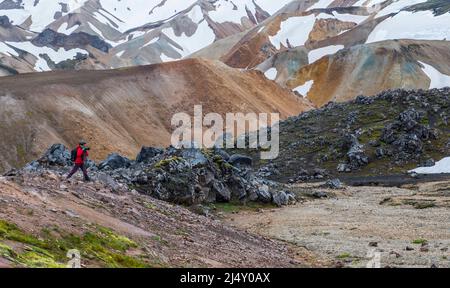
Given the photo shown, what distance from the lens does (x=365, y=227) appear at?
123 feet

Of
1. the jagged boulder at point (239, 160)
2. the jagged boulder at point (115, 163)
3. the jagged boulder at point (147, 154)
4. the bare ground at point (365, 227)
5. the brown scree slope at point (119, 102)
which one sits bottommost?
the bare ground at point (365, 227)

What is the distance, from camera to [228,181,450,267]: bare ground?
27438mm

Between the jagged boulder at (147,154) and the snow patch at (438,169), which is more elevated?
the jagged boulder at (147,154)

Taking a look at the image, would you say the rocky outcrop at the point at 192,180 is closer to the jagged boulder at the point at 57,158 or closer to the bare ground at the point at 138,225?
the jagged boulder at the point at 57,158

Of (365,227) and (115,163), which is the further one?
(115,163)

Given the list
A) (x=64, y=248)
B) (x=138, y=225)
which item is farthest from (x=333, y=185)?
(x=64, y=248)

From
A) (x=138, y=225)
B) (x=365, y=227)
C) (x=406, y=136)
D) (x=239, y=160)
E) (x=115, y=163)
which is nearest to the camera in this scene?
(x=138, y=225)

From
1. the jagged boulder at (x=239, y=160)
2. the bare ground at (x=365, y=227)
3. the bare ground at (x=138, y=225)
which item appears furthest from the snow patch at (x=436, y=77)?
the bare ground at (x=138, y=225)

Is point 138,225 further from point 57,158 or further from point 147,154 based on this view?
point 147,154

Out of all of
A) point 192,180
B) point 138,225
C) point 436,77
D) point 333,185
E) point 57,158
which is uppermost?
point 436,77

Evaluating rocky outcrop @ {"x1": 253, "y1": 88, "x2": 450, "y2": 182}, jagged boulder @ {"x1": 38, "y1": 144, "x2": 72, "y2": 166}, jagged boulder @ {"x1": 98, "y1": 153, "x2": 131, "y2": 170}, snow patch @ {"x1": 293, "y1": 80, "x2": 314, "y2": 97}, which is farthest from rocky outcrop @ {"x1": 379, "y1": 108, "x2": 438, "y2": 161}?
snow patch @ {"x1": 293, "y1": 80, "x2": 314, "y2": 97}

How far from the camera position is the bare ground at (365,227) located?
27438mm

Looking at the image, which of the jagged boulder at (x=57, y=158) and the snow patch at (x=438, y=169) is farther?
the snow patch at (x=438, y=169)
